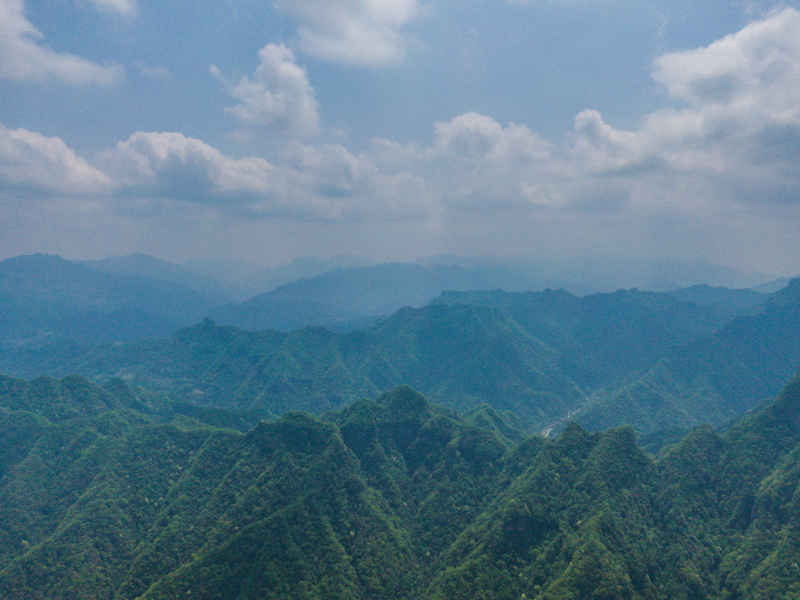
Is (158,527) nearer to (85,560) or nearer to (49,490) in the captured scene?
(85,560)

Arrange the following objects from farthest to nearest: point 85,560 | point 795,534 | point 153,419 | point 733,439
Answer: point 153,419 → point 733,439 → point 85,560 → point 795,534

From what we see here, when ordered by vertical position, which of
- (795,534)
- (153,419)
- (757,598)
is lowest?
(153,419)

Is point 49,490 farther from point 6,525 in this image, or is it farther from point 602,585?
point 602,585

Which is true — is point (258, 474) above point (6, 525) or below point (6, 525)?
above

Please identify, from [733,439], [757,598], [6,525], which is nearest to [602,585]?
[757,598]

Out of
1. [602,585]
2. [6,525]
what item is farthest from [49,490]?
[602,585]

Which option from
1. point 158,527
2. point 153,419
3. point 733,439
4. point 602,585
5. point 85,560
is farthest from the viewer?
point 153,419

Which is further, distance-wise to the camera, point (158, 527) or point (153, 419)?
point (153, 419)
